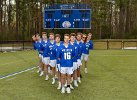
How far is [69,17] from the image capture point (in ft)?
122

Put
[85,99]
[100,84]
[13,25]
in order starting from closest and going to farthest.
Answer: [85,99], [100,84], [13,25]

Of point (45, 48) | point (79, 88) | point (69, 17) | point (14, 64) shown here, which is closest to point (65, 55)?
point (79, 88)

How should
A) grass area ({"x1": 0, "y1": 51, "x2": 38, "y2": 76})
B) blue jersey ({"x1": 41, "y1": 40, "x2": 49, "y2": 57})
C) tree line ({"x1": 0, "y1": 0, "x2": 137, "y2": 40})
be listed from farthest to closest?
tree line ({"x1": 0, "y1": 0, "x2": 137, "y2": 40}), grass area ({"x1": 0, "y1": 51, "x2": 38, "y2": 76}), blue jersey ({"x1": 41, "y1": 40, "x2": 49, "y2": 57})

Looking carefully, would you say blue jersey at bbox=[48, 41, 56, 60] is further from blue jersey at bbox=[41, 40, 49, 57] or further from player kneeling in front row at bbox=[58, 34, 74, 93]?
player kneeling in front row at bbox=[58, 34, 74, 93]

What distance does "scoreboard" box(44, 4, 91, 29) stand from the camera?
121 ft

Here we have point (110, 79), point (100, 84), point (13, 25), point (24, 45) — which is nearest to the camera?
point (100, 84)

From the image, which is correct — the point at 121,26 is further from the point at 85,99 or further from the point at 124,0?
the point at 85,99

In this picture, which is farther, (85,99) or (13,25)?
(13,25)

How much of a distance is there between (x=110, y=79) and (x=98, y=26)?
67.4 meters

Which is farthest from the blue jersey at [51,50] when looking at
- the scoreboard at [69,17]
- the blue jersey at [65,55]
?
the scoreboard at [69,17]

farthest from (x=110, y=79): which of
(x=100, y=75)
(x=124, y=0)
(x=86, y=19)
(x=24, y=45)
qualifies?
(x=124, y=0)

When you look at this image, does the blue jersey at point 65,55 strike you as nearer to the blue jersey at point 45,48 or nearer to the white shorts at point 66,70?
the white shorts at point 66,70

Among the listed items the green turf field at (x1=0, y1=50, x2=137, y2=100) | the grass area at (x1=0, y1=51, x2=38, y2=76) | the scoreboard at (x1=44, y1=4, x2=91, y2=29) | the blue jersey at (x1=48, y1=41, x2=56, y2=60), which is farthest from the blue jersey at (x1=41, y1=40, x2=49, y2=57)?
the scoreboard at (x1=44, y1=4, x2=91, y2=29)

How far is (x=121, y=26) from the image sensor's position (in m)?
71.4
